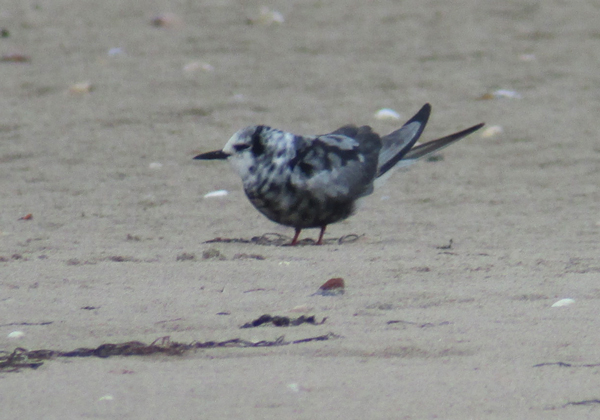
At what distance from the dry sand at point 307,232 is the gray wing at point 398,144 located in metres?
0.30

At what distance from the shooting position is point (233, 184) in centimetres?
564

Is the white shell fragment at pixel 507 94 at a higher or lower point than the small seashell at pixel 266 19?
lower

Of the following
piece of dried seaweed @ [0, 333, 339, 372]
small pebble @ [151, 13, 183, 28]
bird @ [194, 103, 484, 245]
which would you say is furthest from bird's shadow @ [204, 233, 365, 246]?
small pebble @ [151, 13, 183, 28]

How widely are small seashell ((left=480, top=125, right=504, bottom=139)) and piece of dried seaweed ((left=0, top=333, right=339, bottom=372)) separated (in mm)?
4014

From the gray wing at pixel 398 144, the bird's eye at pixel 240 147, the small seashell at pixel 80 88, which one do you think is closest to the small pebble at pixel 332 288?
the bird's eye at pixel 240 147

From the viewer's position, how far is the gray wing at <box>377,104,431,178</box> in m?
4.86

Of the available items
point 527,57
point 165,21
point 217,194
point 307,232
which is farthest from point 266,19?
point 307,232

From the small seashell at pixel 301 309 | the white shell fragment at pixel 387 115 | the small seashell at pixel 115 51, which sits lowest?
the white shell fragment at pixel 387 115

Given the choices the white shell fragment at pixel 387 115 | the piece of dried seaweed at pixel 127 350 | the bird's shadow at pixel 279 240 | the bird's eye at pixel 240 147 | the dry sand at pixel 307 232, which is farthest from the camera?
the white shell fragment at pixel 387 115

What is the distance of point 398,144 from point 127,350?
2.59 metres

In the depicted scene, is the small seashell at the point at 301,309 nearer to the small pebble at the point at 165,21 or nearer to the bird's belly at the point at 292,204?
the bird's belly at the point at 292,204

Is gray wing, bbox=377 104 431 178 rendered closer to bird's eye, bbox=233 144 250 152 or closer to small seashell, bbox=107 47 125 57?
bird's eye, bbox=233 144 250 152

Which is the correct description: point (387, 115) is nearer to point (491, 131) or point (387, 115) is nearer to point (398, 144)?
point (491, 131)

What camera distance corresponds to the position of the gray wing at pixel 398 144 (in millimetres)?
4859
